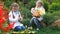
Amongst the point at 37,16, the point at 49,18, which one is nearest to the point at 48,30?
the point at 37,16

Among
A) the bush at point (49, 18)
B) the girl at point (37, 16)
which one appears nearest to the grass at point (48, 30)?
the girl at point (37, 16)

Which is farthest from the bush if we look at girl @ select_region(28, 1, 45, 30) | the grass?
the grass

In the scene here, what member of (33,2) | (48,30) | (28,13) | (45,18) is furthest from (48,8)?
(48,30)

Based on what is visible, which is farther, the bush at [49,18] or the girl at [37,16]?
the bush at [49,18]

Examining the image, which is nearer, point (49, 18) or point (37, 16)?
point (37, 16)

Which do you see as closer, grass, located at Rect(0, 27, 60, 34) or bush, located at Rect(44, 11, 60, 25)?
grass, located at Rect(0, 27, 60, 34)

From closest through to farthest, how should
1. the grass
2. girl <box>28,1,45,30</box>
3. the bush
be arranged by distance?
the grass
girl <box>28,1,45,30</box>
the bush

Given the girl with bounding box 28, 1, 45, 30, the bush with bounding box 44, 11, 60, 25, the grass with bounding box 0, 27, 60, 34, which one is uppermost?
the girl with bounding box 28, 1, 45, 30

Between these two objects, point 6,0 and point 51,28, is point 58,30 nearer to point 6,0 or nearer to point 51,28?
point 51,28

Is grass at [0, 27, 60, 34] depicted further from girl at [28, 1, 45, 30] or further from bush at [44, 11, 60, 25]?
bush at [44, 11, 60, 25]

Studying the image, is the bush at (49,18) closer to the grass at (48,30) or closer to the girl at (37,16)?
the girl at (37,16)

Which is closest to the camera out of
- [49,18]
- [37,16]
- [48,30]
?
[48,30]

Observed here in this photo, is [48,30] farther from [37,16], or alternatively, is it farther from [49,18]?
[49,18]

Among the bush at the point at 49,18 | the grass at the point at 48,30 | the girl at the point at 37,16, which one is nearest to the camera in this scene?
the grass at the point at 48,30
